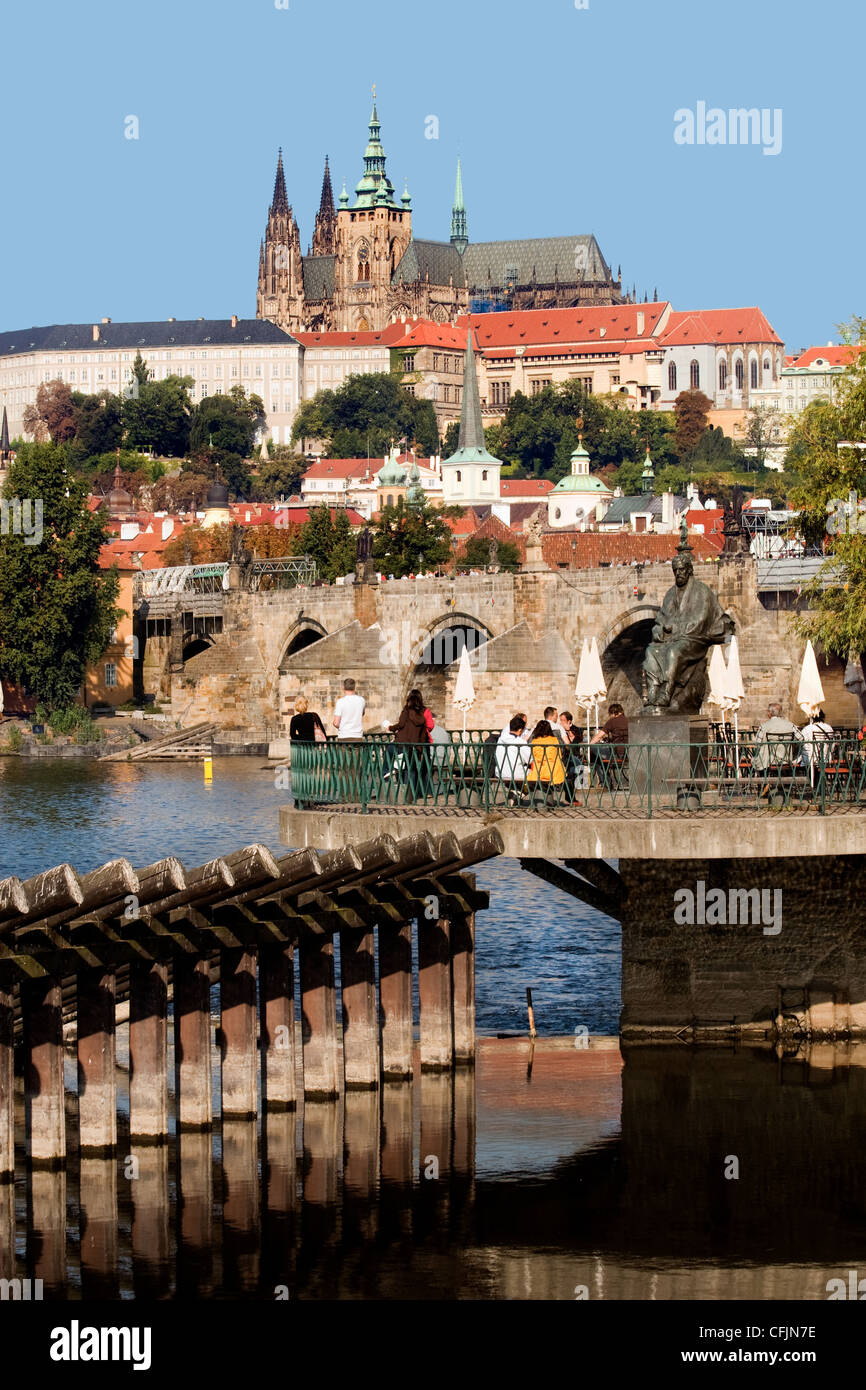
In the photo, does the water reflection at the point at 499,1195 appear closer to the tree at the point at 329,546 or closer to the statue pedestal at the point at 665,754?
the statue pedestal at the point at 665,754

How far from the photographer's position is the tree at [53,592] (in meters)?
104

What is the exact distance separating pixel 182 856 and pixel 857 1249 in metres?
33.9

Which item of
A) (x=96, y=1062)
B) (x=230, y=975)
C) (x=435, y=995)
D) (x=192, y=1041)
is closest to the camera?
(x=96, y=1062)

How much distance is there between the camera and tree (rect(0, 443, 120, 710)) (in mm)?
103812

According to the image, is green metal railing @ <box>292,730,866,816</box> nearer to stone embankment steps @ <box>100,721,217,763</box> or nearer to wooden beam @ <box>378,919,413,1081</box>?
wooden beam @ <box>378,919,413,1081</box>

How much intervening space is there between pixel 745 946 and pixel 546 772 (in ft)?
9.40

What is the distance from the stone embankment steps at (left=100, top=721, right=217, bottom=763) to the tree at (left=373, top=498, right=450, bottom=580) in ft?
68.0

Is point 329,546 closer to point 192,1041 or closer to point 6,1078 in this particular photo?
point 192,1041

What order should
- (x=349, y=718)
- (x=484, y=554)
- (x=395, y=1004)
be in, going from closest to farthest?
(x=395, y=1004)
(x=349, y=718)
(x=484, y=554)

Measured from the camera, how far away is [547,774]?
23594 millimetres

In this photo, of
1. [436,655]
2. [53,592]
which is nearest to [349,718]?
[436,655]
